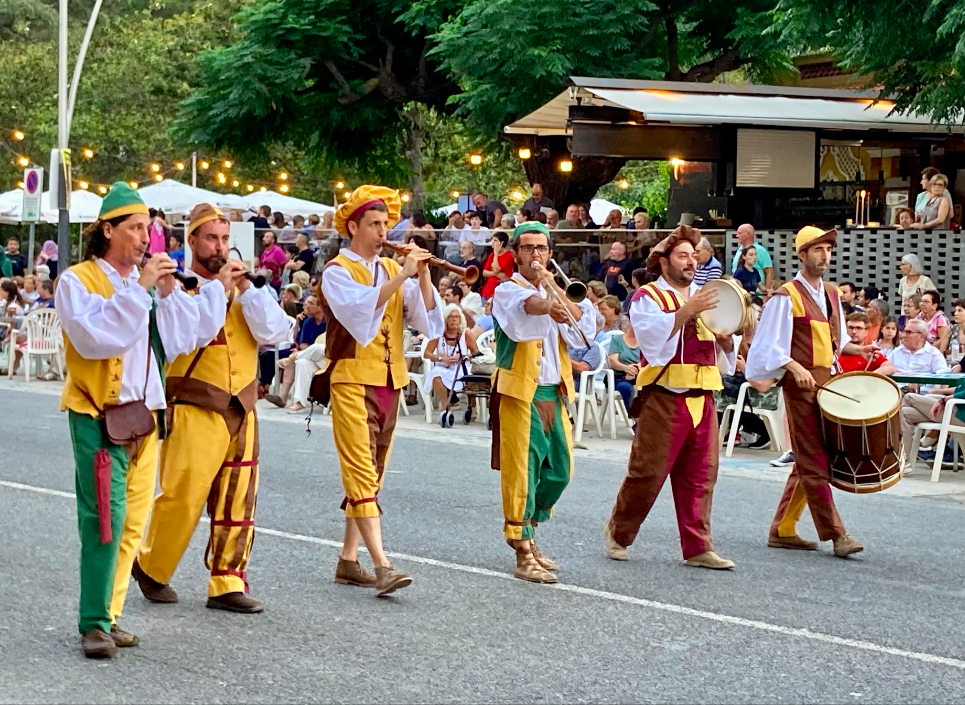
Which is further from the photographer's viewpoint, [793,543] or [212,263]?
[793,543]

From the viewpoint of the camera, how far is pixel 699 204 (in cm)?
2620


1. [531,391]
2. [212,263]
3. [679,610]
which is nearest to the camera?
[212,263]

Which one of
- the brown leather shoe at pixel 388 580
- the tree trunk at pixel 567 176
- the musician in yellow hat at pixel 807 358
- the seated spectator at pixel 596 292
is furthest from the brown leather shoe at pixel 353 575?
the tree trunk at pixel 567 176

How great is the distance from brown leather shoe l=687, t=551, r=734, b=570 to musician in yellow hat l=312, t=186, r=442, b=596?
A: 175 cm

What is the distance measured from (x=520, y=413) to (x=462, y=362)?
870 cm

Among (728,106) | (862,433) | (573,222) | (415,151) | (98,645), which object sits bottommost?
(98,645)

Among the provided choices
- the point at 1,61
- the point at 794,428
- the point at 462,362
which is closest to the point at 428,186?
the point at 1,61

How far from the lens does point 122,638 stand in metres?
6.34

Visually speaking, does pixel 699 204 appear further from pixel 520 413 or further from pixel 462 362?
pixel 520 413

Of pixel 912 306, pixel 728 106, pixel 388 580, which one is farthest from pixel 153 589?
pixel 728 106

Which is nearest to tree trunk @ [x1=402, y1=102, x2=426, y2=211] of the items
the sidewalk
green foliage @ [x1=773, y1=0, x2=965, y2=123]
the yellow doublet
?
the sidewalk

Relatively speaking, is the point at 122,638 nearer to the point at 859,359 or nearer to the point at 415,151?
the point at 859,359

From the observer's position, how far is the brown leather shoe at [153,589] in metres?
7.23

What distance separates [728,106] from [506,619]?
16337 millimetres
